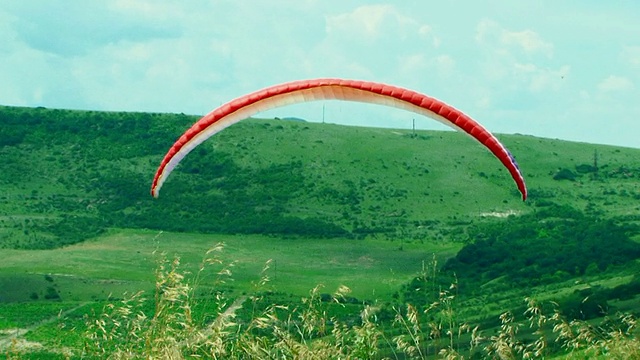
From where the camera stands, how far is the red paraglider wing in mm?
8469

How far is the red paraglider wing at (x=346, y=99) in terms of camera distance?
8469 mm

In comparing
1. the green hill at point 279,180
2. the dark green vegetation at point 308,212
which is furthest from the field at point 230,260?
the green hill at point 279,180

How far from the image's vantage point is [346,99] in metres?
8.88

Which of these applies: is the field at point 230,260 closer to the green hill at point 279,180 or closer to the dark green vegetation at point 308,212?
the dark green vegetation at point 308,212

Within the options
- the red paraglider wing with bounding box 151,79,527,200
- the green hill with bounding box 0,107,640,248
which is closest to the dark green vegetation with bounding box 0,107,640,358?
the green hill with bounding box 0,107,640,248

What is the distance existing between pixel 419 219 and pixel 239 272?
94.7ft

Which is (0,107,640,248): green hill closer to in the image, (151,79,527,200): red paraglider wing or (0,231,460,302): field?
(0,231,460,302): field

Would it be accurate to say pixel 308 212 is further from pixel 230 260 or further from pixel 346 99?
pixel 346 99

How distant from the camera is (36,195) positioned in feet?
439

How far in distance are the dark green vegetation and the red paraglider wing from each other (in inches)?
2800

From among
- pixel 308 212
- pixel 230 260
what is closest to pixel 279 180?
pixel 308 212

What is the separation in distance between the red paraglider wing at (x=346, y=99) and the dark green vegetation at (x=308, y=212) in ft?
233

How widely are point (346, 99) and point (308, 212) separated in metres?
121

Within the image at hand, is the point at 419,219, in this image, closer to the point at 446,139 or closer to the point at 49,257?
the point at 446,139
